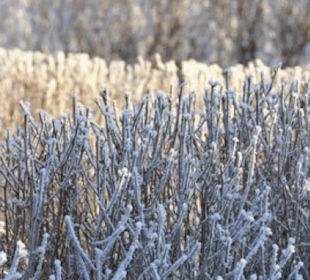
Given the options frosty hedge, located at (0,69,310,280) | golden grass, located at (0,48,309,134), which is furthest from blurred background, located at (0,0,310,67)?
frosty hedge, located at (0,69,310,280)

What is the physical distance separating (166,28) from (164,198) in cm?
994

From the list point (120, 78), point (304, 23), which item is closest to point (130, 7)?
point (304, 23)

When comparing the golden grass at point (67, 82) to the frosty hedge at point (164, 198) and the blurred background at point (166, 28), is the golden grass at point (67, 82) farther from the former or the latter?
the blurred background at point (166, 28)

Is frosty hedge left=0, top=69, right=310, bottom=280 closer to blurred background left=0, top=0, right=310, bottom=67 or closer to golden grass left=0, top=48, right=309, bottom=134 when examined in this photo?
golden grass left=0, top=48, right=309, bottom=134

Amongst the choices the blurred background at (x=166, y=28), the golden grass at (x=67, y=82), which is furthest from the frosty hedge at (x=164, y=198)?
the blurred background at (x=166, y=28)

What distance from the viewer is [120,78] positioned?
22.3 feet

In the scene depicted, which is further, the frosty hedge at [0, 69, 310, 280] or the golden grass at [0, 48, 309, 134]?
the golden grass at [0, 48, 309, 134]

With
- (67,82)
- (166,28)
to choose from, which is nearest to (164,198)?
(67,82)

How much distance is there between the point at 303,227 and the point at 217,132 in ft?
1.60

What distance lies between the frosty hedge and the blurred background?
9201 mm

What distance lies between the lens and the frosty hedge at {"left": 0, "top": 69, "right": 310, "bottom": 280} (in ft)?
8.54

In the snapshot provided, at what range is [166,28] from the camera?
1280cm

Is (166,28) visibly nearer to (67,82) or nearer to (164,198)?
(67,82)

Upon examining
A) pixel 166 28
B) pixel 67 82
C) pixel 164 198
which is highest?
Result: pixel 166 28
